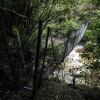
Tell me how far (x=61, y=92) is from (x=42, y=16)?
272 centimetres

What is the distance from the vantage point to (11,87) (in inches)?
107

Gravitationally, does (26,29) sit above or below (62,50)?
above

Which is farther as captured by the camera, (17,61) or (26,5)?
(26,5)

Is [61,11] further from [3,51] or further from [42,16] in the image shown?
[3,51]

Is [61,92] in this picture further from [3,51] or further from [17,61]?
[3,51]

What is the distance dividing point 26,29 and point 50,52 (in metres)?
1.24

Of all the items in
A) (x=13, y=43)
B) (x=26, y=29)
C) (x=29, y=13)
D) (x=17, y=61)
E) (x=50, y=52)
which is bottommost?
(x=17, y=61)

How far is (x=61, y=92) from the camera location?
335 centimetres

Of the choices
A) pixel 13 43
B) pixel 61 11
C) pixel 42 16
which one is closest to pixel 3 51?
pixel 13 43

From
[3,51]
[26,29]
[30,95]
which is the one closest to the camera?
[30,95]

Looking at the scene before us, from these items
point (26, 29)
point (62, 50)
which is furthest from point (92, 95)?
point (26, 29)

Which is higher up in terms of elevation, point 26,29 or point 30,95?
point 26,29

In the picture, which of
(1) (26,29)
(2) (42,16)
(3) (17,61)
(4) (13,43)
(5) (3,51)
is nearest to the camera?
(5) (3,51)

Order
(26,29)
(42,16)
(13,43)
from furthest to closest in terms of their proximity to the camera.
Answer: (42,16) < (26,29) < (13,43)
